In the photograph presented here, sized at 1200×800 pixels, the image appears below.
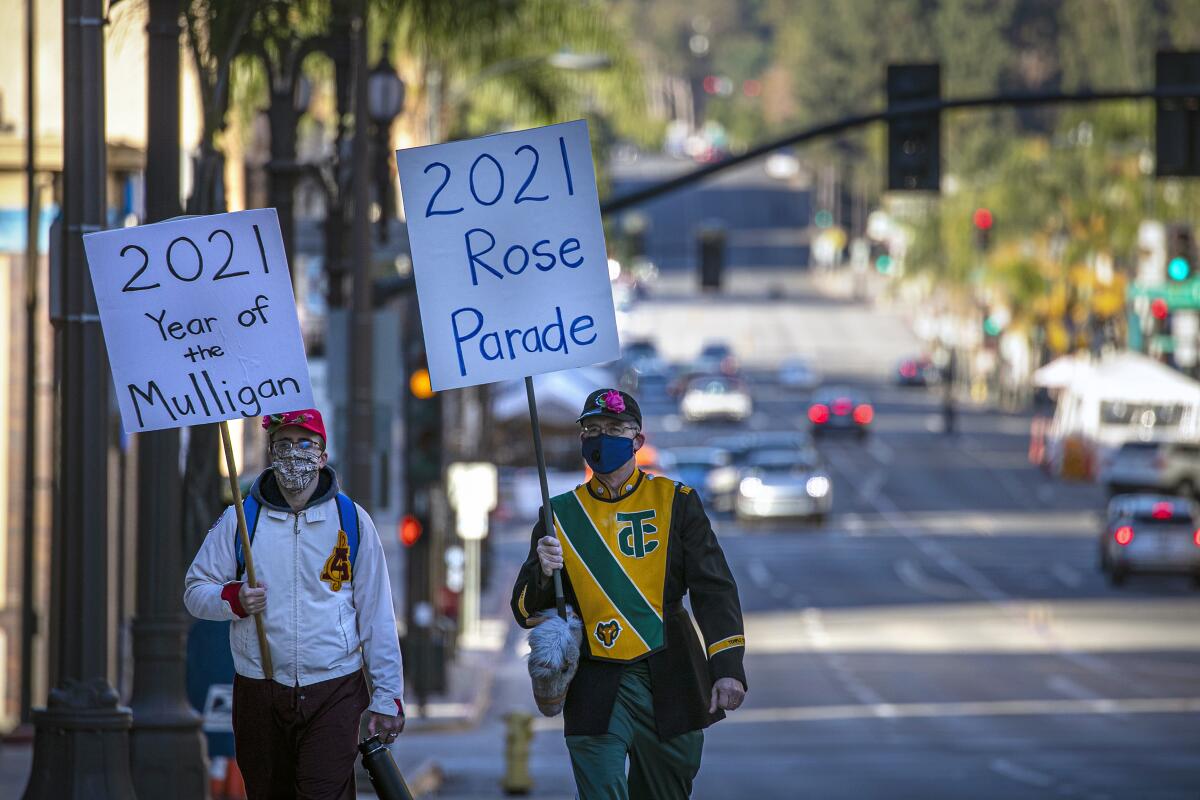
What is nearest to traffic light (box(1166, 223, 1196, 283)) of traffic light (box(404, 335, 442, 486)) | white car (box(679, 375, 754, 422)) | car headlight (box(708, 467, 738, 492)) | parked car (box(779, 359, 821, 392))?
traffic light (box(404, 335, 442, 486))

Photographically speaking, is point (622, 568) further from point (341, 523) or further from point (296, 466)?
point (296, 466)

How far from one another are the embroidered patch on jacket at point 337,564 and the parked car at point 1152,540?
111 feet

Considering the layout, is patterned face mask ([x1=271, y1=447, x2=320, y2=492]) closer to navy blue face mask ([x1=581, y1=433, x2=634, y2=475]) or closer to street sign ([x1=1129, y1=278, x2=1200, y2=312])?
navy blue face mask ([x1=581, y1=433, x2=634, y2=475])

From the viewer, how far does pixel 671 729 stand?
8266 millimetres

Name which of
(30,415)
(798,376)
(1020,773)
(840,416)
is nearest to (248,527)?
(30,415)

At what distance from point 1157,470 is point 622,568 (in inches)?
1838

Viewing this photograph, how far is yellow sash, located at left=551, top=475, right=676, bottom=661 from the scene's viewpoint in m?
8.26

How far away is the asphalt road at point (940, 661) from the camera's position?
68.2ft

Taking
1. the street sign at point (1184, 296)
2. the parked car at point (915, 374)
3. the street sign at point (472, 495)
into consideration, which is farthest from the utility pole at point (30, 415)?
the parked car at point (915, 374)

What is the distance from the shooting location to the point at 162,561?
12102 mm

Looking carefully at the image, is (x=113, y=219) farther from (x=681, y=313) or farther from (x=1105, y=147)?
(x=681, y=313)

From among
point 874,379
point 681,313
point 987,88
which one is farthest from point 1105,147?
point 987,88

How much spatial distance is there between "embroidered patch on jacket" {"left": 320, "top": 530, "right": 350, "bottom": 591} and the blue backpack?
0.06 ft

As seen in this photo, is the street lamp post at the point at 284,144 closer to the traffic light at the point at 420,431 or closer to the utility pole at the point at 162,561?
the utility pole at the point at 162,561
